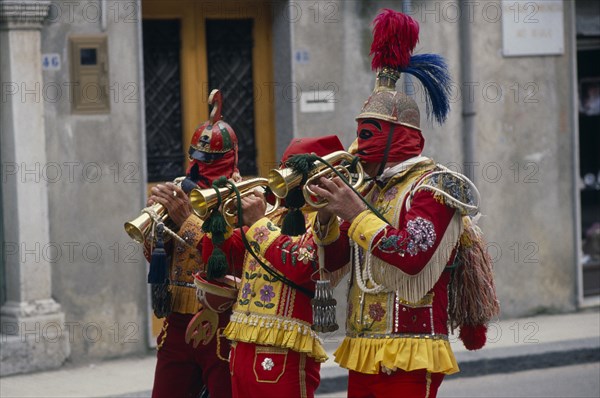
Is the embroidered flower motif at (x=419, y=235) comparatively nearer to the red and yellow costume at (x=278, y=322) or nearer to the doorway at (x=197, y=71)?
the red and yellow costume at (x=278, y=322)

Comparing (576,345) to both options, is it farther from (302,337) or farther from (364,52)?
(302,337)

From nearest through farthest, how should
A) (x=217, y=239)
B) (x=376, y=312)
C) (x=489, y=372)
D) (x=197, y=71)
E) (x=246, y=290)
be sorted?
(x=376, y=312) < (x=217, y=239) < (x=246, y=290) < (x=489, y=372) < (x=197, y=71)

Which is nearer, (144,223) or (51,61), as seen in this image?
(144,223)

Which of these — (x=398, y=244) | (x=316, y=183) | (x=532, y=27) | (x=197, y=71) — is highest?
(x=532, y=27)

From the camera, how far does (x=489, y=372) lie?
1000cm

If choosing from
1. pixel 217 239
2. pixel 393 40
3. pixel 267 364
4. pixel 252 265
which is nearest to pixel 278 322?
pixel 267 364

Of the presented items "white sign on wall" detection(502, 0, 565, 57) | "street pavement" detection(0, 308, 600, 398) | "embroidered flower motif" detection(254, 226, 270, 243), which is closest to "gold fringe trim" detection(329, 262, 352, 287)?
"embroidered flower motif" detection(254, 226, 270, 243)

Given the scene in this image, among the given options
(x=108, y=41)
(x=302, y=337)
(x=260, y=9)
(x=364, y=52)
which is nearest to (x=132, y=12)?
(x=108, y=41)

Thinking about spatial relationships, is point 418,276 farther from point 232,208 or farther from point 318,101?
point 318,101

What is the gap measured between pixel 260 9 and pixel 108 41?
161 centimetres

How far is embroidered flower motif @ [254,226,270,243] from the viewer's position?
581 cm

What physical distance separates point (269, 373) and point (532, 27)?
683cm

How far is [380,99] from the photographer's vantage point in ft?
18.2

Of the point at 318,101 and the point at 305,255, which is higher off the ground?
the point at 318,101
